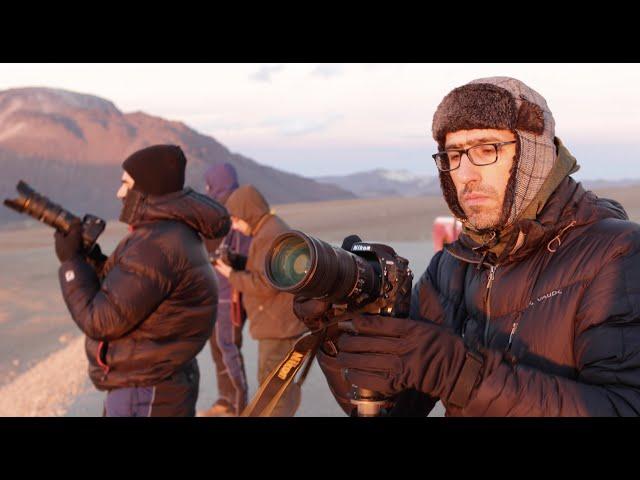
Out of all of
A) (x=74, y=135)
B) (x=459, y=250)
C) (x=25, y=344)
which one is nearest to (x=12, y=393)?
(x=25, y=344)

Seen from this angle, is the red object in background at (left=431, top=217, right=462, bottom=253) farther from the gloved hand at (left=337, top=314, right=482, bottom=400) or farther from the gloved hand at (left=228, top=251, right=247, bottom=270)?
the gloved hand at (left=337, top=314, right=482, bottom=400)

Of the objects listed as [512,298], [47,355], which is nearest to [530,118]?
[512,298]

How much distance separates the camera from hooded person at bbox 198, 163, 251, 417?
5570 mm

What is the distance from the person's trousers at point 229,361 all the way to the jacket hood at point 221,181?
4.31ft

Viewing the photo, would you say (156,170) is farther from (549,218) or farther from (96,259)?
(549,218)

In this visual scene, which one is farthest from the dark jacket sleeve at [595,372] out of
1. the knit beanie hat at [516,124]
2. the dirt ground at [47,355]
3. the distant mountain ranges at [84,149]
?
the distant mountain ranges at [84,149]

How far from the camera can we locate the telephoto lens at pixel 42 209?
3.74 metres

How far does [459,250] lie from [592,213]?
374 millimetres

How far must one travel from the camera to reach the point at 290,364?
1947 millimetres

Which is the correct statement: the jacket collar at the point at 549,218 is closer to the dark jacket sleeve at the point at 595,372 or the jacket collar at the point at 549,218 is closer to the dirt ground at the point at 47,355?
the dark jacket sleeve at the point at 595,372

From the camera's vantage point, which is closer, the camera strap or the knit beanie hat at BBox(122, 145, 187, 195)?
the camera strap

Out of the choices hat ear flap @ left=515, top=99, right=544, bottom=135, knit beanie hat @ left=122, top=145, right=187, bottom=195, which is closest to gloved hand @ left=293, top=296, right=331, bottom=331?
hat ear flap @ left=515, top=99, right=544, bottom=135

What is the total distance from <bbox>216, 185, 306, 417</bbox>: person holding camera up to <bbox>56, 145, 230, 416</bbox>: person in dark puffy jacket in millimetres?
1380

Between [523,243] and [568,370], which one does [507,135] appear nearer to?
A: [523,243]
